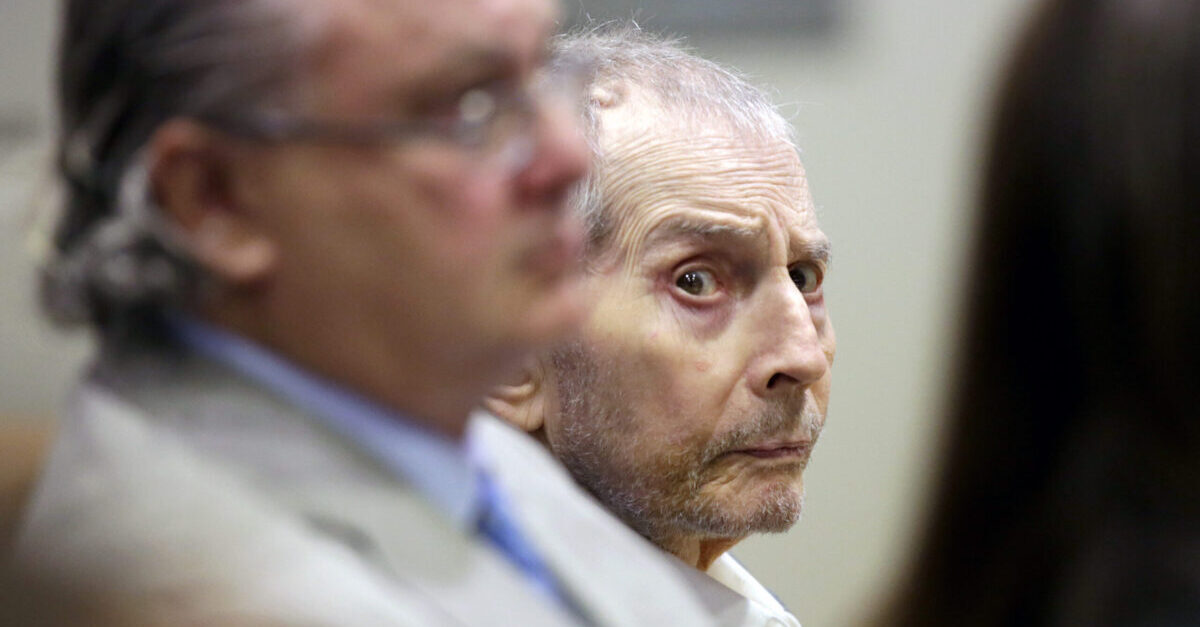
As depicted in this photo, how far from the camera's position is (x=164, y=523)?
2.68ft

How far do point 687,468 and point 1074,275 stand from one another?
1.76 feet

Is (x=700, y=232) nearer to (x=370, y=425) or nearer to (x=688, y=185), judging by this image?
(x=688, y=185)

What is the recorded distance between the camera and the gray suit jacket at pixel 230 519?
2.64 feet

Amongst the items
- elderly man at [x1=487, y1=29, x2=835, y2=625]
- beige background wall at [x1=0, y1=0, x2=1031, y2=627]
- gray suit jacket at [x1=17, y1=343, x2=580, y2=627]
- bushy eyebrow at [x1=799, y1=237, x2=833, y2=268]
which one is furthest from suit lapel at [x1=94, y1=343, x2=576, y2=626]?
beige background wall at [x1=0, y1=0, x2=1031, y2=627]

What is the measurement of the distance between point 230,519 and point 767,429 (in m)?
0.76

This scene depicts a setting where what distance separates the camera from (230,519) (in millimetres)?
823

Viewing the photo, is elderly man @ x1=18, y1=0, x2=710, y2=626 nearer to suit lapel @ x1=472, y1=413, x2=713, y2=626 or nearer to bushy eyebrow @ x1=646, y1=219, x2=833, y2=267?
suit lapel @ x1=472, y1=413, x2=713, y2=626

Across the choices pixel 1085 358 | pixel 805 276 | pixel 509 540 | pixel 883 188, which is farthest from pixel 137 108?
pixel 883 188

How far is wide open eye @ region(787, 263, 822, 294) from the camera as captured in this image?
159 cm

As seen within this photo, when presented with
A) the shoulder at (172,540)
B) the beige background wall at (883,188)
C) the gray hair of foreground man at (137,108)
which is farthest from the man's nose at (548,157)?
the beige background wall at (883,188)

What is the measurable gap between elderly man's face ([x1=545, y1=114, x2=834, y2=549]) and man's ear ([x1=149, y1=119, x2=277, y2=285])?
0.68 metres

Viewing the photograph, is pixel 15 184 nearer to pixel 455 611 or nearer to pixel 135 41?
pixel 135 41

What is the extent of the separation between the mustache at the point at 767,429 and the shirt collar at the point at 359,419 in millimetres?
583

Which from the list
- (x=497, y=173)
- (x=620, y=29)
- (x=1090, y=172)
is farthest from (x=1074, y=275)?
(x=620, y=29)
